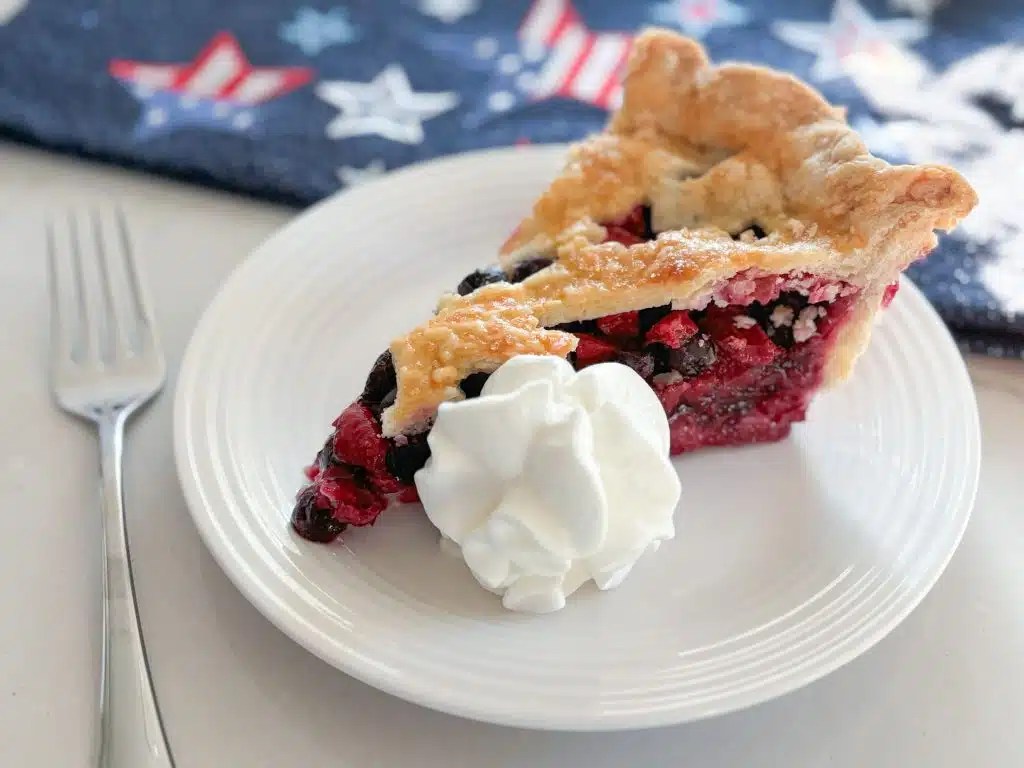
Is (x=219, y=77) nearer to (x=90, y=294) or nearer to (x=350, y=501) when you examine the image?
(x=90, y=294)

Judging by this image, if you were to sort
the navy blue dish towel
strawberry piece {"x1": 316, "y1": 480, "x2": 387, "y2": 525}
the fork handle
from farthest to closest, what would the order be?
1. the navy blue dish towel
2. strawberry piece {"x1": 316, "y1": 480, "x2": 387, "y2": 525}
3. the fork handle

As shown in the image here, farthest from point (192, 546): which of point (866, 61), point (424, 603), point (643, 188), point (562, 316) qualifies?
point (866, 61)

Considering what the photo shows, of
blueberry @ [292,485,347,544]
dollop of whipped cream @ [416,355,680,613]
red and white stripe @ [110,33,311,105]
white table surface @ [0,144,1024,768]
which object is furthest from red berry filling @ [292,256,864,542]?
red and white stripe @ [110,33,311,105]

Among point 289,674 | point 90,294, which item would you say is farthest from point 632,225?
point 90,294

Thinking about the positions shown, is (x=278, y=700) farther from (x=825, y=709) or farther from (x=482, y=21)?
(x=482, y=21)

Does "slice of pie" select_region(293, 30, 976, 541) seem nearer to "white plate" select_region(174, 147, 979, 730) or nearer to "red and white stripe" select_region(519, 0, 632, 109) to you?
"white plate" select_region(174, 147, 979, 730)

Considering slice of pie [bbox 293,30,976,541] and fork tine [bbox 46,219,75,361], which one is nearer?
slice of pie [bbox 293,30,976,541]
